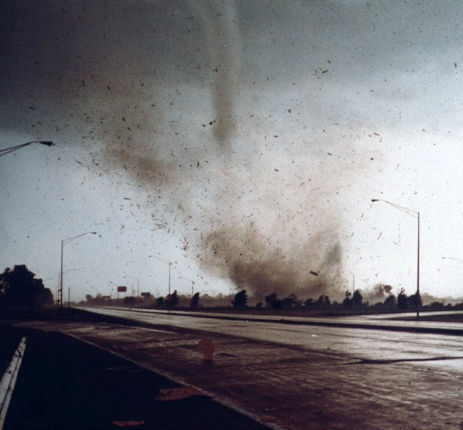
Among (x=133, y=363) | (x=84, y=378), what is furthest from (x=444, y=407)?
(x=133, y=363)

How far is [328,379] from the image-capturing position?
459 inches

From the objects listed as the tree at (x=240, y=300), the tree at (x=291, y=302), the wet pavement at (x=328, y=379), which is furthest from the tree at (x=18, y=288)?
the wet pavement at (x=328, y=379)

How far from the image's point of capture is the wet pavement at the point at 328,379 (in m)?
8.09

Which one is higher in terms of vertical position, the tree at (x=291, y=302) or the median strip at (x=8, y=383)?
the median strip at (x=8, y=383)

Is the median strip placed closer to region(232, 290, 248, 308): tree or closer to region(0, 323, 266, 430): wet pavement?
region(0, 323, 266, 430): wet pavement

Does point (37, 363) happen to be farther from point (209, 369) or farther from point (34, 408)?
point (34, 408)

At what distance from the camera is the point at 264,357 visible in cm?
1611

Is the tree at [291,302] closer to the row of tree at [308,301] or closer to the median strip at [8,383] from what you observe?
the row of tree at [308,301]

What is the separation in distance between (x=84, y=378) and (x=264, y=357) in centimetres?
605

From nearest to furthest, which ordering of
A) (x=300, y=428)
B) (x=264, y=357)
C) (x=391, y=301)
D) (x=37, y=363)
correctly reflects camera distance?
(x=300, y=428) → (x=37, y=363) → (x=264, y=357) → (x=391, y=301)

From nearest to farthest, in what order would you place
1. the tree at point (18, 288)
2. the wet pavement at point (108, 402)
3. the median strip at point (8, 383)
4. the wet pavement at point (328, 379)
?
the wet pavement at point (108, 402) → the wet pavement at point (328, 379) → the median strip at point (8, 383) → the tree at point (18, 288)

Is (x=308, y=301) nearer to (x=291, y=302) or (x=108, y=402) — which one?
(x=291, y=302)

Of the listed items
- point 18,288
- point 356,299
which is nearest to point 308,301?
point 356,299

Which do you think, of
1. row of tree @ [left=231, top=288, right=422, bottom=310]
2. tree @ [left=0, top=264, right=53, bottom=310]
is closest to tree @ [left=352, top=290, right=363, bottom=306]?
row of tree @ [left=231, top=288, right=422, bottom=310]
